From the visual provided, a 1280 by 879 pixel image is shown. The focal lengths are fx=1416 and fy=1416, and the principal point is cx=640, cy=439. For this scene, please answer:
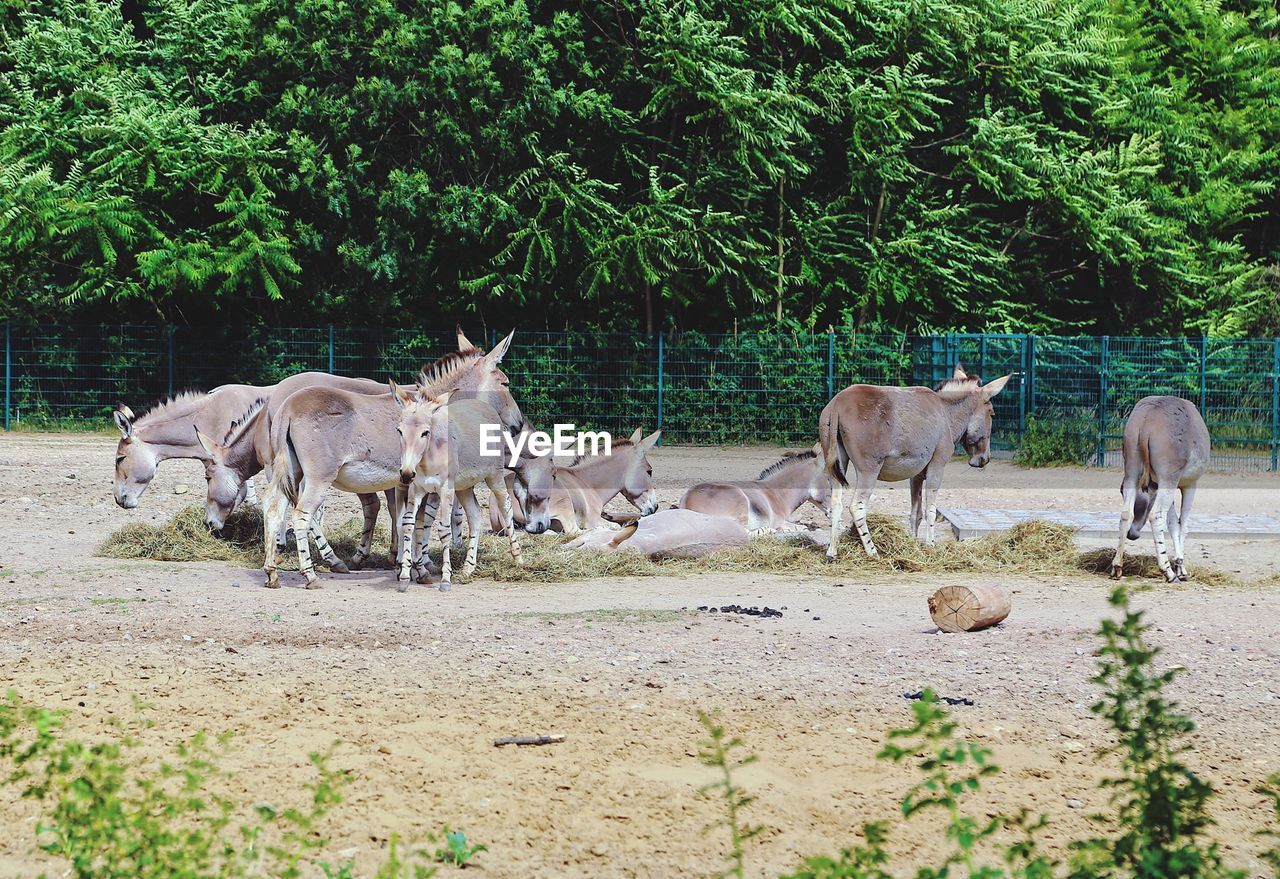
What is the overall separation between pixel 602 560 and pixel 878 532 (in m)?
2.56

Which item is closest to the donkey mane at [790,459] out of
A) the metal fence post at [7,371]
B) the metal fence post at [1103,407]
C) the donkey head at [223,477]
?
the donkey head at [223,477]

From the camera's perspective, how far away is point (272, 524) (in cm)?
1045

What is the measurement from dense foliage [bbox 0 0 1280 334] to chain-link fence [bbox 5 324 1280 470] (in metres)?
0.97

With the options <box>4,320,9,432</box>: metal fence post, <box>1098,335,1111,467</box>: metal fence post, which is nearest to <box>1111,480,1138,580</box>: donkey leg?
<box>1098,335,1111,467</box>: metal fence post

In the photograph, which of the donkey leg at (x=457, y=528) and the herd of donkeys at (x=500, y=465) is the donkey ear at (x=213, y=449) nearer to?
the herd of donkeys at (x=500, y=465)

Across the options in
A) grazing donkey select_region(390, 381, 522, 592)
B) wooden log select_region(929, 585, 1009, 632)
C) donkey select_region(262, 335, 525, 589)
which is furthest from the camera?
donkey select_region(262, 335, 525, 589)

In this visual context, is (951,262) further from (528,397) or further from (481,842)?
(481,842)

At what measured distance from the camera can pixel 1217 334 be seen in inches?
1053

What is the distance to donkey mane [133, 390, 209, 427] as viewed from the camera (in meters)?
13.0

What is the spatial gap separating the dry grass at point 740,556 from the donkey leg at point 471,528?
15 cm

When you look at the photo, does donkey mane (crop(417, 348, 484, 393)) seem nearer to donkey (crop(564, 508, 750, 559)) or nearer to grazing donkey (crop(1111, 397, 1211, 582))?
donkey (crop(564, 508, 750, 559))

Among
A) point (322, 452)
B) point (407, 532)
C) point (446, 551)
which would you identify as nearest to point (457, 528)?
point (407, 532)

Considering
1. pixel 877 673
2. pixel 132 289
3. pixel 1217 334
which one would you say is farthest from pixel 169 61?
pixel 877 673

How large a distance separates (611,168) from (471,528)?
15.0 meters
